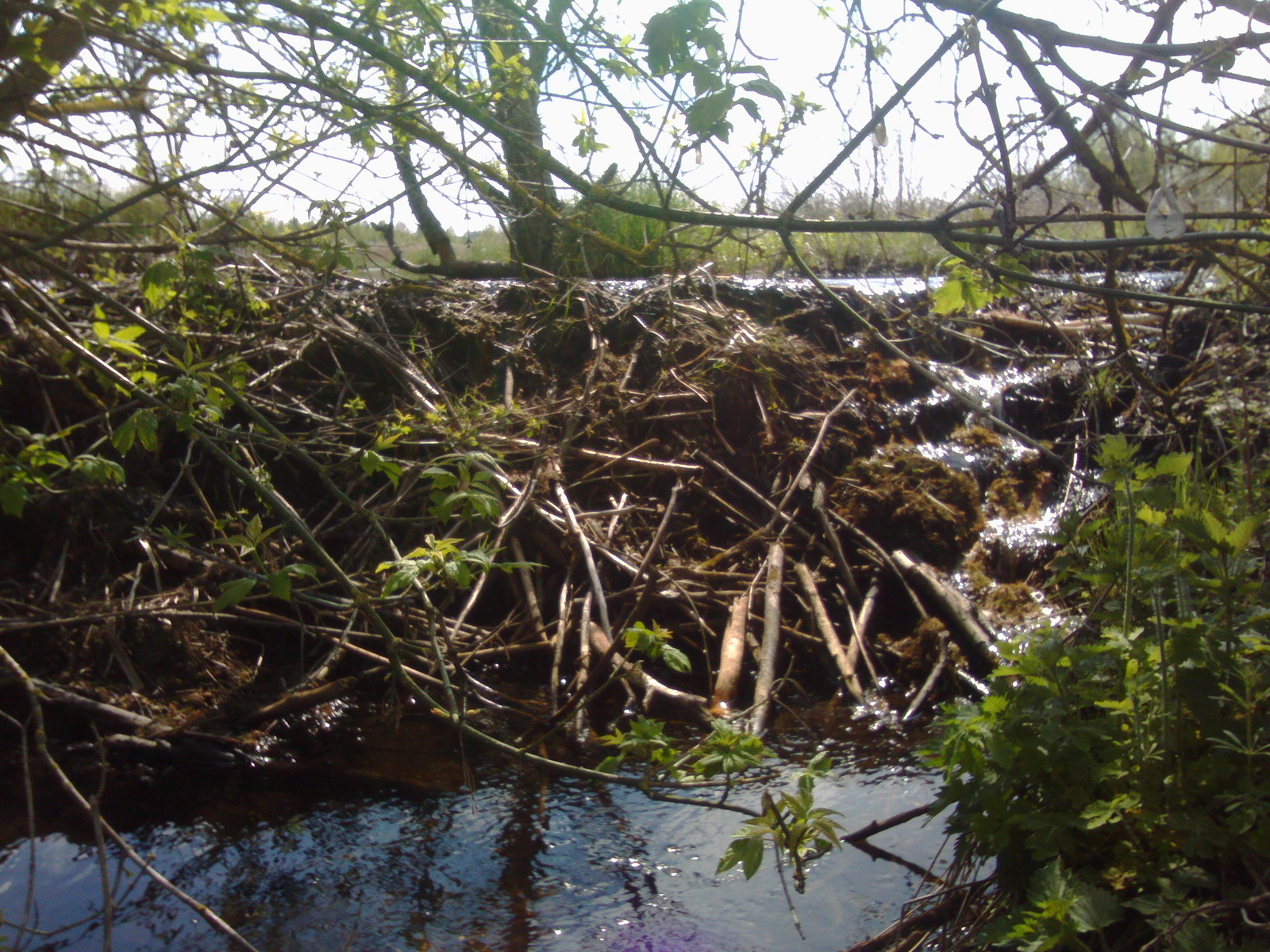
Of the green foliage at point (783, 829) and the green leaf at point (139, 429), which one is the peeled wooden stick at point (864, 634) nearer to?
the green foliage at point (783, 829)

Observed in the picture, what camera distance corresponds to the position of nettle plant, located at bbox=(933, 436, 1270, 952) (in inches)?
69.6

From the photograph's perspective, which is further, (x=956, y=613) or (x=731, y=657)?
(x=956, y=613)

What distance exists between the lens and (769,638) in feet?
12.2

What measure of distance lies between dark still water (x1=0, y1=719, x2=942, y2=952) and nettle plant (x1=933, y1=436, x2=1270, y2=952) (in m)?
0.60

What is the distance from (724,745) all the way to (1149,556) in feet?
3.56

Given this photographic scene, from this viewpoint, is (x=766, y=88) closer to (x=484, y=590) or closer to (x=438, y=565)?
(x=438, y=565)

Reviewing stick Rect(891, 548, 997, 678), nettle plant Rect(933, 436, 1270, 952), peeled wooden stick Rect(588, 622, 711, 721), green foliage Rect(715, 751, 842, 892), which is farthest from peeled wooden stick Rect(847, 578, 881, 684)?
green foliage Rect(715, 751, 842, 892)

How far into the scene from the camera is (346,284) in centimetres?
531

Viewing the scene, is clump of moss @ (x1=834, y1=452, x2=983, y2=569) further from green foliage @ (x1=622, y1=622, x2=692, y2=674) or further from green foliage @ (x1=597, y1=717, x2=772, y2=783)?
green foliage @ (x1=597, y1=717, x2=772, y2=783)

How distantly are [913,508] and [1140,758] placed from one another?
2.62 meters

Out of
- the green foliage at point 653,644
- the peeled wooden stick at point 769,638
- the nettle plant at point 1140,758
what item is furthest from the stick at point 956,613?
the green foliage at point 653,644

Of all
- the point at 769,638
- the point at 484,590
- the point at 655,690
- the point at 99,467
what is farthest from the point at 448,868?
the point at 484,590

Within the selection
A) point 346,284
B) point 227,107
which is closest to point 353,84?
point 227,107

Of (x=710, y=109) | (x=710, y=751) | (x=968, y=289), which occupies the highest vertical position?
(x=710, y=109)
